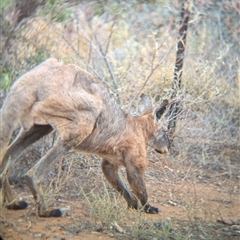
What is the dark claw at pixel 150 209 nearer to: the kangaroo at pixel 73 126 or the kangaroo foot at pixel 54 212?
the kangaroo at pixel 73 126

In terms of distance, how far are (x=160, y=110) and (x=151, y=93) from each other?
0.43 feet

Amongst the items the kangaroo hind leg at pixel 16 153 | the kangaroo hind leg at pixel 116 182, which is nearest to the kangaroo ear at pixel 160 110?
the kangaroo hind leg at pixel 116 182

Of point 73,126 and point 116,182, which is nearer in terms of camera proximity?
point 73,126

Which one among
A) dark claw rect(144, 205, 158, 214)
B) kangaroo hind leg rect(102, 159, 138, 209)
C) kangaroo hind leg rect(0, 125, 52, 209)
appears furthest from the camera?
kangaroo hind leg rect(102, 159, 138, 209)

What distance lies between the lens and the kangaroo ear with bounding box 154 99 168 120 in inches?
173

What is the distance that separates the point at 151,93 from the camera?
A: 4387 millimetres

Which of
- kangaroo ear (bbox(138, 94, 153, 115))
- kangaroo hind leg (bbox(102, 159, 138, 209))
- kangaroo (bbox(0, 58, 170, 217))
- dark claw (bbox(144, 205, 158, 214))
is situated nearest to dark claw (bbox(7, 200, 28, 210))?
kangaroo (bbox(0, 58, 170, 217))

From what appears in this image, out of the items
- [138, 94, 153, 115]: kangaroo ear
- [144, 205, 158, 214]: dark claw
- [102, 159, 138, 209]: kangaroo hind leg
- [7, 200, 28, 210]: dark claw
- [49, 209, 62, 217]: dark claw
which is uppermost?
[138, 94, 153, 115]: kangaroo ear

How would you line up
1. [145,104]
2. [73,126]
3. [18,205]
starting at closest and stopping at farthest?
[18,205], [73,126], [145,104]

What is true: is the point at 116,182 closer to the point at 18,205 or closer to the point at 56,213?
the point at 56,213

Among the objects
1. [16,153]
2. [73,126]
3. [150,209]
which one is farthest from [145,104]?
[16,153]

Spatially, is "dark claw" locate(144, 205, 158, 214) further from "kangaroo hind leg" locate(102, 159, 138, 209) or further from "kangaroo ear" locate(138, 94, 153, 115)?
"kangaroo ear" locate(138, 94, 153, 115)

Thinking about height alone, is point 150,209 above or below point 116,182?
below

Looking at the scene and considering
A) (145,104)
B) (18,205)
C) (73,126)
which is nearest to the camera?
(18,205)
